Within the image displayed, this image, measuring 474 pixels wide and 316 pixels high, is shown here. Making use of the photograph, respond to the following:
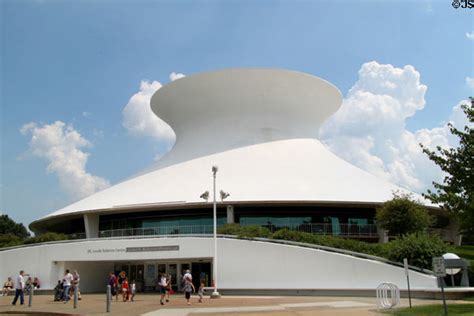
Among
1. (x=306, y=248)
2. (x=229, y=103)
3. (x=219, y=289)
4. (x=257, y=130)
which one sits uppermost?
(x=229, y=103)

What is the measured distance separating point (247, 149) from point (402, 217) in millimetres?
12383

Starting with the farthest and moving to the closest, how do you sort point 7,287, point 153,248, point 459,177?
1. point 7,287
2. point 153,248
3. point 459,177

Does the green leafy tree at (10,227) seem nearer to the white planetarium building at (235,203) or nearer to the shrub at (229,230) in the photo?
the white planetarium building at (235,203)

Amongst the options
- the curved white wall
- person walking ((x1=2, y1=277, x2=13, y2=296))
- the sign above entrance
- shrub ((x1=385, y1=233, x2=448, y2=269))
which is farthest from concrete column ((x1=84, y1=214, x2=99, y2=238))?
shrub ((x1=385, y1=233, x2=448, y2=269))

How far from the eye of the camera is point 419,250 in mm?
22047

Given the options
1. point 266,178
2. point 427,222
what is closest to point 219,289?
point 266,178

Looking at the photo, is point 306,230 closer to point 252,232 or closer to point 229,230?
point 252,232

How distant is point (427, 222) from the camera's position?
28.0 meters

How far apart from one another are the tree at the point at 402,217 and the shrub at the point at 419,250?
4.34 metres

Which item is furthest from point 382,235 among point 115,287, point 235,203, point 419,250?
point 115,287

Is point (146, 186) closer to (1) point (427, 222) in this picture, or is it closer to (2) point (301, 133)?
(2) point (301, 133)

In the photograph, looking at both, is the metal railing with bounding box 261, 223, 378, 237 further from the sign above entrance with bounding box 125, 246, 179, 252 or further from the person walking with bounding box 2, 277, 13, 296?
the person walking with bounding box 2, 277, 13, 296

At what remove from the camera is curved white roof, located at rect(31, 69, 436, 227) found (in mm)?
30344

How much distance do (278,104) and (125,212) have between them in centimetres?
1406
